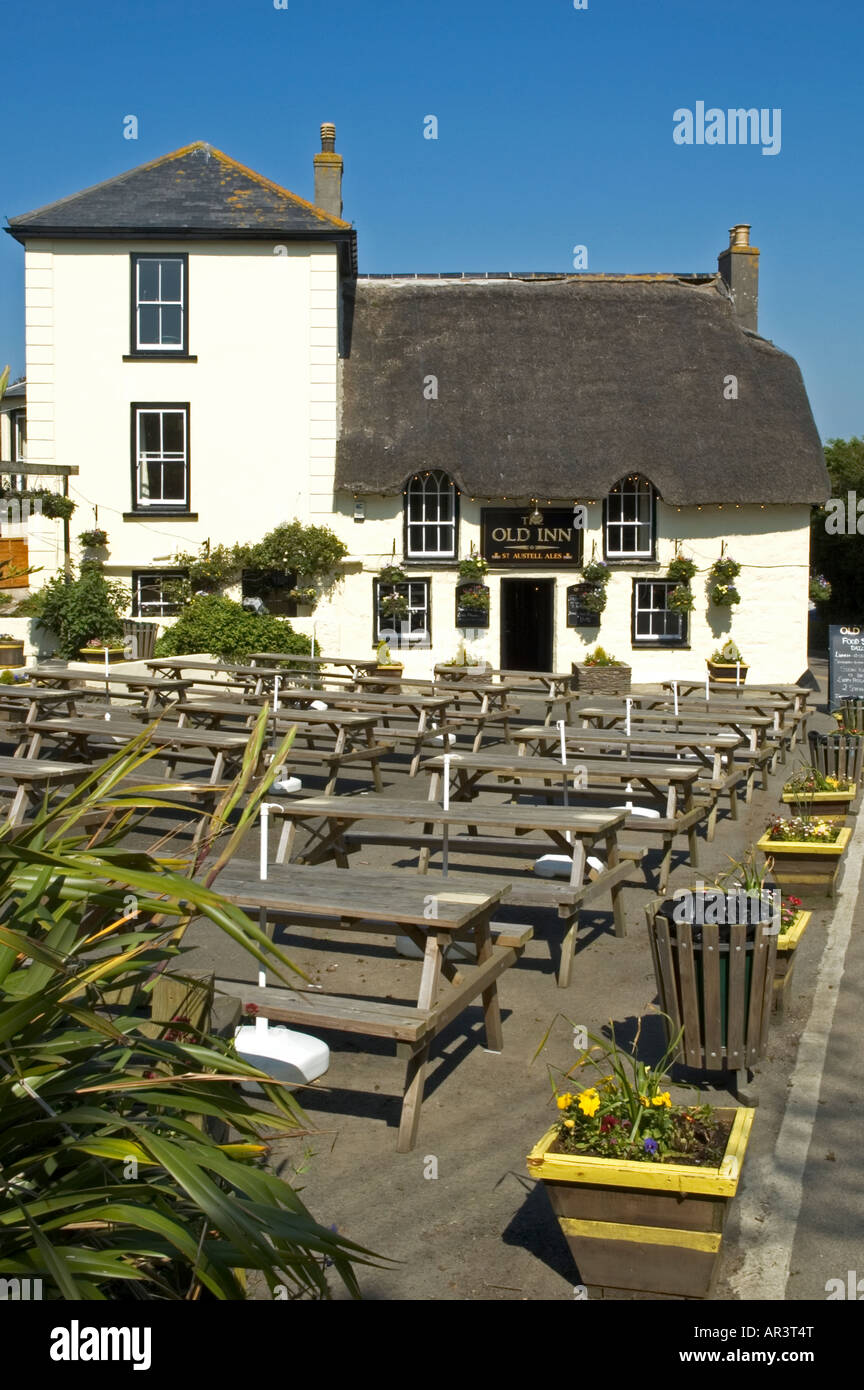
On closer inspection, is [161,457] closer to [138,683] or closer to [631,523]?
[631,523]

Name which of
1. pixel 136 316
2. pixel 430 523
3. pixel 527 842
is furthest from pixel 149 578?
pixel 527 842

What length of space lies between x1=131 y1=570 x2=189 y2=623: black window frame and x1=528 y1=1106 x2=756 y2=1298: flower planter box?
2020cm

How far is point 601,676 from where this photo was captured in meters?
23.4

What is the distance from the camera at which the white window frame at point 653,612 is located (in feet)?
81.7

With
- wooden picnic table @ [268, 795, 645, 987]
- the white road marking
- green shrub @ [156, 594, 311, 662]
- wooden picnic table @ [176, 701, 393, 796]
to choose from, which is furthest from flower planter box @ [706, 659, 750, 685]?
the white road marking

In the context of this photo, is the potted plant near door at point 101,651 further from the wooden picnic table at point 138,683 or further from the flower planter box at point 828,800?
the flower planter box at point 828,800

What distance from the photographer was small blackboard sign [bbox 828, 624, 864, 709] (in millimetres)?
17891

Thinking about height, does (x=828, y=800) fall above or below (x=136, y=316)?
below

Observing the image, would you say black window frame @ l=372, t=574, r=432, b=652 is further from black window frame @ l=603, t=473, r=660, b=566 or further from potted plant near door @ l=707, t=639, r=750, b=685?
potted plant near door @ l=707, t=639, r=750, b=685

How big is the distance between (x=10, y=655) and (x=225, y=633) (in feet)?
11.2

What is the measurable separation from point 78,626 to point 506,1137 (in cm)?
1735
